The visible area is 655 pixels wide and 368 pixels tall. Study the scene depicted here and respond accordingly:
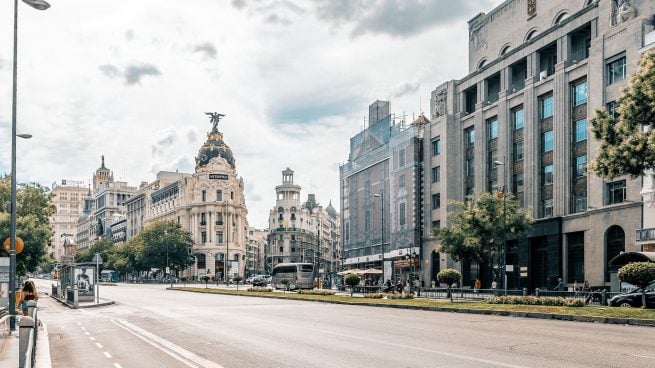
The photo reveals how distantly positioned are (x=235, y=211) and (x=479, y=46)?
87.8m

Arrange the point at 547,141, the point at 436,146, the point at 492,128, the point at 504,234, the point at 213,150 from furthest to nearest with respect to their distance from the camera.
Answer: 1. the point at 213,150
2. the point at 436,146
3. the point at 492,128
4. the point at 547,141
5. the point at 504,234

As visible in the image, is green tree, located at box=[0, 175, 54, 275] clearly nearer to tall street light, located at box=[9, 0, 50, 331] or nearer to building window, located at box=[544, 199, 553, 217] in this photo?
tall street light, located at box=[9, 0, 50, 331]

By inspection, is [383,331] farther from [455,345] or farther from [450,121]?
[450,121]

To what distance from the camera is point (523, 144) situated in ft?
197

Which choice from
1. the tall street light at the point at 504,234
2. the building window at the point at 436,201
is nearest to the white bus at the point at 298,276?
the building window at the point at 436,201

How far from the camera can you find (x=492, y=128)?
65.8 meters

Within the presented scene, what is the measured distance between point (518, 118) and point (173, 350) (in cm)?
4887

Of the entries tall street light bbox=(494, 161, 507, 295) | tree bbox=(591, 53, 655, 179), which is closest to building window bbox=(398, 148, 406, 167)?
tall street light bbox=(494, 161, 507, 295)

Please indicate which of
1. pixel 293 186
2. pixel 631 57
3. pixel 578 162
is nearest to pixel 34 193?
pixel 578 162

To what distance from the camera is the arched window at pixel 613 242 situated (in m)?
46.7

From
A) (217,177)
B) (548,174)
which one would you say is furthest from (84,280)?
(217,177)

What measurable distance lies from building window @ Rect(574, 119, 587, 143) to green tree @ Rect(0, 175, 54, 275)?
40496 millimetres

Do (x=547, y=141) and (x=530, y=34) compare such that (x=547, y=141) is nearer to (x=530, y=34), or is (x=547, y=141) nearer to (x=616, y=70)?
(x=616, y=70)

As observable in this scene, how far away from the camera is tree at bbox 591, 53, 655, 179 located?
95.7 feet
